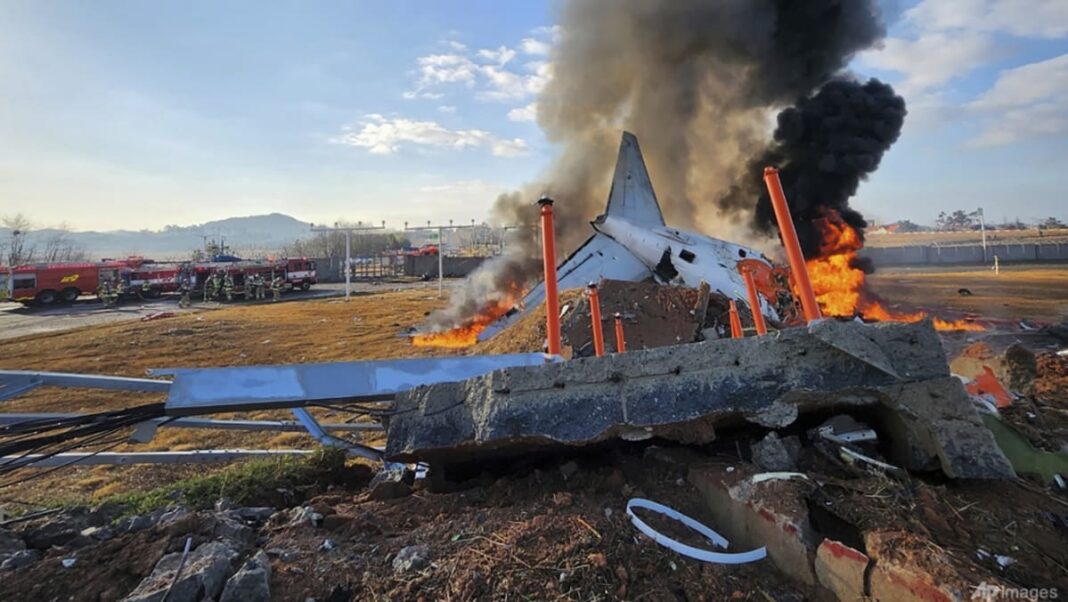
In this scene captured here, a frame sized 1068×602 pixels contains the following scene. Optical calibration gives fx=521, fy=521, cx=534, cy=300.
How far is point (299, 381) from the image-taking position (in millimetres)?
3260

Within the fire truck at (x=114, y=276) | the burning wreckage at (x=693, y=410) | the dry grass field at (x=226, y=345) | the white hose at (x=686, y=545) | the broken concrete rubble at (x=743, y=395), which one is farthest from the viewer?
the fire truck at (x=114, y=276)

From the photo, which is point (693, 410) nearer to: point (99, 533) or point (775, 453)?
point (775, 453)

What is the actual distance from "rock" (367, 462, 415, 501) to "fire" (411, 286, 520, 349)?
9551 millimetres

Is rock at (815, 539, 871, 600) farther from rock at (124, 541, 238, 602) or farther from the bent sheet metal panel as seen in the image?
rock at (124, 541, 238, 602)

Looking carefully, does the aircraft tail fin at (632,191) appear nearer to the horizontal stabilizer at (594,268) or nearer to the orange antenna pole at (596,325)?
the horizontal stabilizer at (594,268)

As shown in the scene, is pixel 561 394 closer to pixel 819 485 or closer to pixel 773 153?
pixel 819 485

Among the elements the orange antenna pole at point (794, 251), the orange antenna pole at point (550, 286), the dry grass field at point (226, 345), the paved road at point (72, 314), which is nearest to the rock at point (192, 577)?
the orange antenna pole at point (550, 286)

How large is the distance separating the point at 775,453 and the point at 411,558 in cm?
181

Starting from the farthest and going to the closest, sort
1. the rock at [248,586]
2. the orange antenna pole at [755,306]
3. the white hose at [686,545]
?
the orange antenna pole at [755,306], the white hose at [686,545], the rock at [248,586]

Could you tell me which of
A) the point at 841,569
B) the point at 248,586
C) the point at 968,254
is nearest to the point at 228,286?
the point at 248,586

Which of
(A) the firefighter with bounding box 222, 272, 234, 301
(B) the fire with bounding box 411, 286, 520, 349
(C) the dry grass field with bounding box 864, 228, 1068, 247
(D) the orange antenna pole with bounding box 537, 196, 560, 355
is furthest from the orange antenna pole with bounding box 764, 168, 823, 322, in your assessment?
(C) the dry grass field with bounding box 864, 228, 1068, 247

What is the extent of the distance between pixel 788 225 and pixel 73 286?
124 ft

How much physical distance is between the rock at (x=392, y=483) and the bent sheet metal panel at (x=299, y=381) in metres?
0.55

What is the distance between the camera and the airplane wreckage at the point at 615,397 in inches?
103
